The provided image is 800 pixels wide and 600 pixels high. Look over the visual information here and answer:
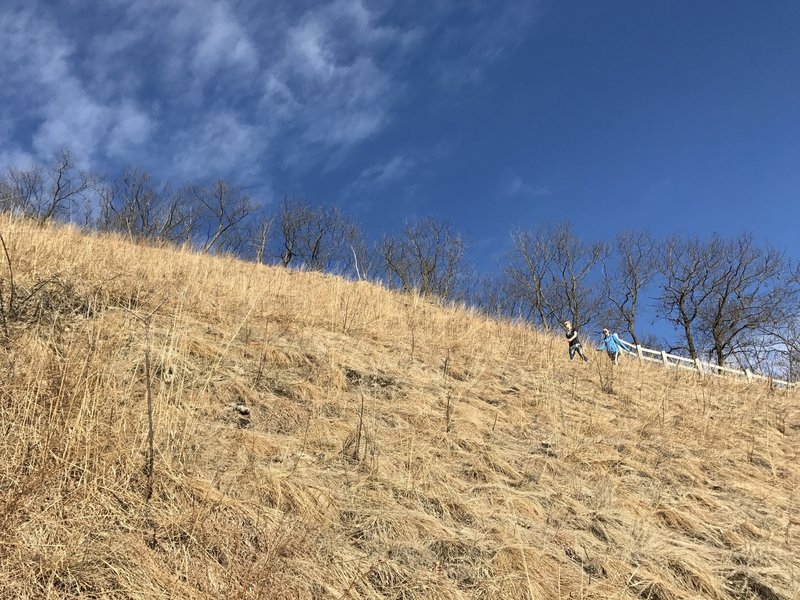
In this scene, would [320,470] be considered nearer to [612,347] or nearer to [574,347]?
[574,347]

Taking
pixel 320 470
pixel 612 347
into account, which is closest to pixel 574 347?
pixel 612 347

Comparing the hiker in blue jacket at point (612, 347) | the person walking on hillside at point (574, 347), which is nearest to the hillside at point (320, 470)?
the person walking on hillside at point (574, 347)

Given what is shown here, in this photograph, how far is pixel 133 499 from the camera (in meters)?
2.61

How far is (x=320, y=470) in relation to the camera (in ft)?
11.3

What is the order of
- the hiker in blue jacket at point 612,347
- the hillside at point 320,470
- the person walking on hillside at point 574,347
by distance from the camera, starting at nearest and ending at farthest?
the hillside at point 320,470, the person walking on hillside at point 574,347, the hiker in blue jacket at point 612,347

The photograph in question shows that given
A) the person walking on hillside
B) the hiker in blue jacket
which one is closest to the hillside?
the person walking on hillside

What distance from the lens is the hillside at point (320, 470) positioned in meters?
2.41

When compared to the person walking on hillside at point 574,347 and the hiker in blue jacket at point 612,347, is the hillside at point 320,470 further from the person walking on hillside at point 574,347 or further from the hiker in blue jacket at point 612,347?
the hiker in blue jacket at point 612,347

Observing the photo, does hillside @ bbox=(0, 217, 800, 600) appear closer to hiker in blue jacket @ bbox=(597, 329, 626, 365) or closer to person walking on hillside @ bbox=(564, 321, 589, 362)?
person walking on hillside @ bbox=(564, 321, 589, 362)

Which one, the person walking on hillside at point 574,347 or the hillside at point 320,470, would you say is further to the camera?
the person walking on hillside at point 574,347

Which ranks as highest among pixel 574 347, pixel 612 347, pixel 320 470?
pixel 612 347

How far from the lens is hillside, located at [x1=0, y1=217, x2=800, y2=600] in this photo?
2.41 metres

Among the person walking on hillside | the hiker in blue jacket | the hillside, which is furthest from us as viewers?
the hiker in blue jacket

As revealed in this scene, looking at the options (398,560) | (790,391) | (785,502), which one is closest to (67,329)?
(398,560)
